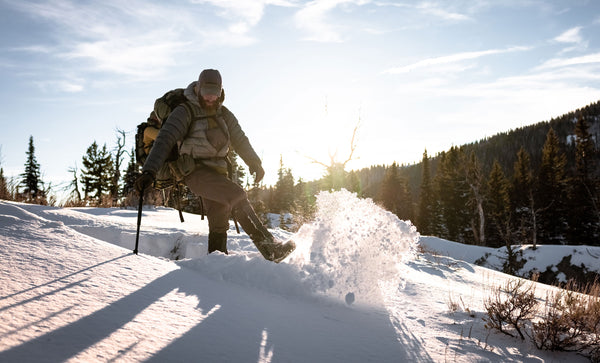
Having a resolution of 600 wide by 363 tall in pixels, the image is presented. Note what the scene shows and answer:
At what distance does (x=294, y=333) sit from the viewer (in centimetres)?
179

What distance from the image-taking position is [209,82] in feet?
10.3

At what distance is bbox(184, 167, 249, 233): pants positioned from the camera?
312 cm

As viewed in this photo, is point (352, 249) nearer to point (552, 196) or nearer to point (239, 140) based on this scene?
point (239, 140)

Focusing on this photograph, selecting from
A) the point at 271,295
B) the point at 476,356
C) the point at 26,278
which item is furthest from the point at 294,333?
the point at 26,278

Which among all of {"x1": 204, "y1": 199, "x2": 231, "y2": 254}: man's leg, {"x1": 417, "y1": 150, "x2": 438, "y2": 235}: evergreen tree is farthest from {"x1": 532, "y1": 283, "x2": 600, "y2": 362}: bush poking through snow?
{"x1": 417, "y1": 150, "x2": 438, "y2": 235}: evergreen tree

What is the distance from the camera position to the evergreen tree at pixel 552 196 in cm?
3478

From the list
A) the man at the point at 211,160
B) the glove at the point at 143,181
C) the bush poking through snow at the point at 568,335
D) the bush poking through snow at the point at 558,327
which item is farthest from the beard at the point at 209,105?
the bush poking through snow at the point at 568,335

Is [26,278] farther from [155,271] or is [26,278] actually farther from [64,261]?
[155,271]

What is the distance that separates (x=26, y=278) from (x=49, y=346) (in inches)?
28.1

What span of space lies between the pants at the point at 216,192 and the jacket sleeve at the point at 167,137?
1.19 ft

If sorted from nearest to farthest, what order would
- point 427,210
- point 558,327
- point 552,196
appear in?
1. point 558,327
2. point 552,196
3. point 427,210

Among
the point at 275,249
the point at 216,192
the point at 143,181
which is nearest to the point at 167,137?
the point at 143,181

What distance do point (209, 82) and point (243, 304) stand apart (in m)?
2.10

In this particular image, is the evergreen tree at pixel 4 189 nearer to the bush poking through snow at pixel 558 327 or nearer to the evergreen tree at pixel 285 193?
the bush poking through snow at pixel 558 327
